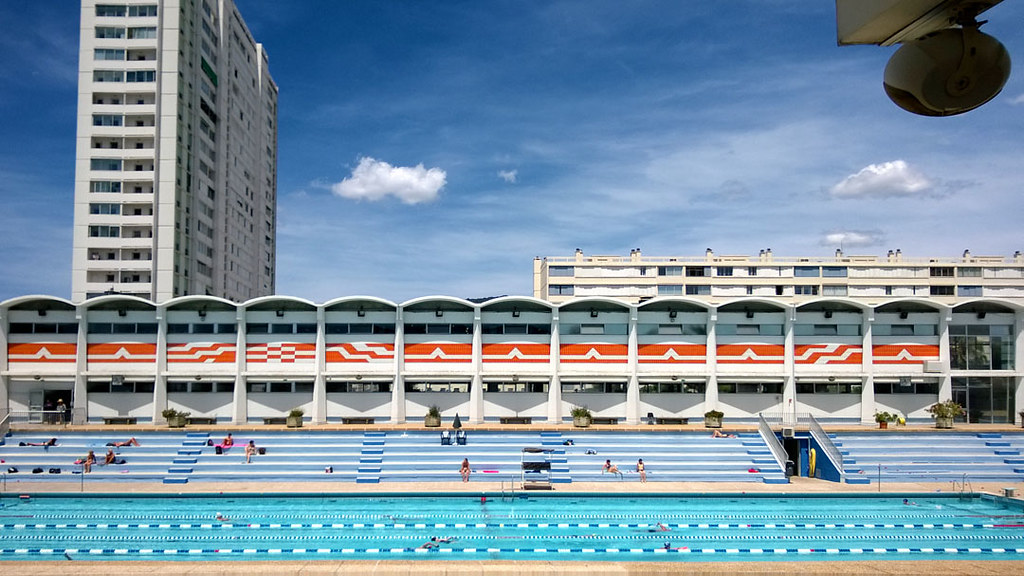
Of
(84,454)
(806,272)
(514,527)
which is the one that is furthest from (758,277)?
(84,454)

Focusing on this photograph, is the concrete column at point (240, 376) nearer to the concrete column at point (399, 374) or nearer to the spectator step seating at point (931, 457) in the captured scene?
the concrete column at point (399, 374)

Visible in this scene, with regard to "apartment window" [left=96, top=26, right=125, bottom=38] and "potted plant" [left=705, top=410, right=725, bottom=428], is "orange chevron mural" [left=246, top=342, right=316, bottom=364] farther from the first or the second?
"apartment window" [left=96, top=26, right=125, bottom=38]

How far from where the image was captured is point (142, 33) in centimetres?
5581

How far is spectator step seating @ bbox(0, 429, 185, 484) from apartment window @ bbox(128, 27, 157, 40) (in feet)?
116

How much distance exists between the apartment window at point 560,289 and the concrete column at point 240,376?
144ft

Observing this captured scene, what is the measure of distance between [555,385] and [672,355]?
21.4 ft

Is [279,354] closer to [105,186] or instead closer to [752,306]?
[752,306]

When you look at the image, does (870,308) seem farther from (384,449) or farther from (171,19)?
(171,19)

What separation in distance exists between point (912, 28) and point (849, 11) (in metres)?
0.27

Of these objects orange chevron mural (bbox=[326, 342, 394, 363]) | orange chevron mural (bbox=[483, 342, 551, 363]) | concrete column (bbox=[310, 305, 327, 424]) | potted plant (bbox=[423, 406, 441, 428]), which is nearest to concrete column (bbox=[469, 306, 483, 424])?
orange chevron mural (bbox=[483, 342, 551, 363])

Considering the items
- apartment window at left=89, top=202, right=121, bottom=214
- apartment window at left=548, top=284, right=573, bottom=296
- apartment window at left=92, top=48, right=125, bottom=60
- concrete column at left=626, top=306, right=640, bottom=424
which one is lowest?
concrete column at left=626, top=306, right=640, bottom=424

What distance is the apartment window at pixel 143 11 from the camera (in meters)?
55.7

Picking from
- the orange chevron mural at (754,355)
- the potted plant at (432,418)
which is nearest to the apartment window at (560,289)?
the orange chevron mural at (754,355)

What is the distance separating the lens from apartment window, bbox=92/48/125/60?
2176 inches
